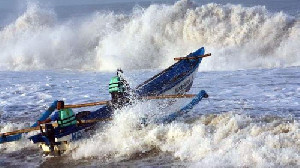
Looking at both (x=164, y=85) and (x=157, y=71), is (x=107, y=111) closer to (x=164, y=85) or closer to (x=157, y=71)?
(x=164, y=85)

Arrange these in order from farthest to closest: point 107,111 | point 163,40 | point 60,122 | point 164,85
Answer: point 163,40
point 164,85
point 107,111
point 60,122

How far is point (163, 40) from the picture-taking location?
2962 cm

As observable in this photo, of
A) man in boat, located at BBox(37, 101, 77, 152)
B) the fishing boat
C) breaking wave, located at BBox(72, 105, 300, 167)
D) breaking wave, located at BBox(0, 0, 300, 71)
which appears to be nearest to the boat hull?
the fishing boat

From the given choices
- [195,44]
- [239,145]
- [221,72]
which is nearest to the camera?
[239,145]

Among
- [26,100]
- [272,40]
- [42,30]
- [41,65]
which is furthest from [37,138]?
[42,30]

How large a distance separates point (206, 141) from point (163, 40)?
1988 centimetres

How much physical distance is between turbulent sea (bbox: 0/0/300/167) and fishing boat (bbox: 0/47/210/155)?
294 mm

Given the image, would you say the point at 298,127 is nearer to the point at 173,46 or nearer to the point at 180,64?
the point at 180,64

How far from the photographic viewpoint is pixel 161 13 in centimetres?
3042

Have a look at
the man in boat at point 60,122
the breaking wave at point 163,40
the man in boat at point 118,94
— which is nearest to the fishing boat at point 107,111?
the man in boat at point 60,122

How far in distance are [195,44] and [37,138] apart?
64.3 ft

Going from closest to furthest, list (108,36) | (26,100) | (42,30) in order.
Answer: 1. (26,100)
2. (108,36)
3. (42,30)

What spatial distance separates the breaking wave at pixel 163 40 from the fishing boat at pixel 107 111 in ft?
29.5

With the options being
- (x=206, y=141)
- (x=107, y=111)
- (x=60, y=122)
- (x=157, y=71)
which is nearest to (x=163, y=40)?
(x=157, y=71)
